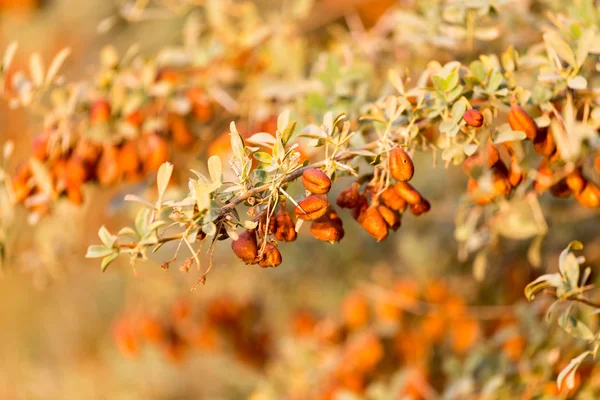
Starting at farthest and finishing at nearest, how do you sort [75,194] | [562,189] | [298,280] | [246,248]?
[298,280], [75,194], [562,189], [246,248]

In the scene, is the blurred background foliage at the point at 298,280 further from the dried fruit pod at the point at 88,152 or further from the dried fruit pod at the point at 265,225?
the dried fruit pod at the point at 265,225

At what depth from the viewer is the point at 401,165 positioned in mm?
705

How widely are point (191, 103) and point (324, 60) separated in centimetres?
27

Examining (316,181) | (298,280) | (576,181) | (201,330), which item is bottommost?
(298,280)

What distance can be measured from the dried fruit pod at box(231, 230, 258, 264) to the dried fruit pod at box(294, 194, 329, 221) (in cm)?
6

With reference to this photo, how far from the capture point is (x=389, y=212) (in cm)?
77

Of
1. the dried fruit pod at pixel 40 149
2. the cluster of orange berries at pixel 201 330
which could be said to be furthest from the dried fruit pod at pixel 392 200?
the cluster of orange berries at pixel 201 330

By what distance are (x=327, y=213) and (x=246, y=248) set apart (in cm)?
11

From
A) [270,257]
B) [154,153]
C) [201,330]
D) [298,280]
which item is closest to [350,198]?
[270,257]

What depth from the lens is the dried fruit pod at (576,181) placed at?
0.84 m

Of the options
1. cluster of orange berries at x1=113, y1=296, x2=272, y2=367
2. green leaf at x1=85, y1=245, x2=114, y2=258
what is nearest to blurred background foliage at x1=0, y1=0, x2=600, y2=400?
cluster of orange berries at x1=113, y1=296, x2=272, y2=367

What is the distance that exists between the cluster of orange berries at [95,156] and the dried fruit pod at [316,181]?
516mm

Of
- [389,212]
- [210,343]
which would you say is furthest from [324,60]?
[210,343]

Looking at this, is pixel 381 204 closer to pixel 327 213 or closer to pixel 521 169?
pixel 327 213
